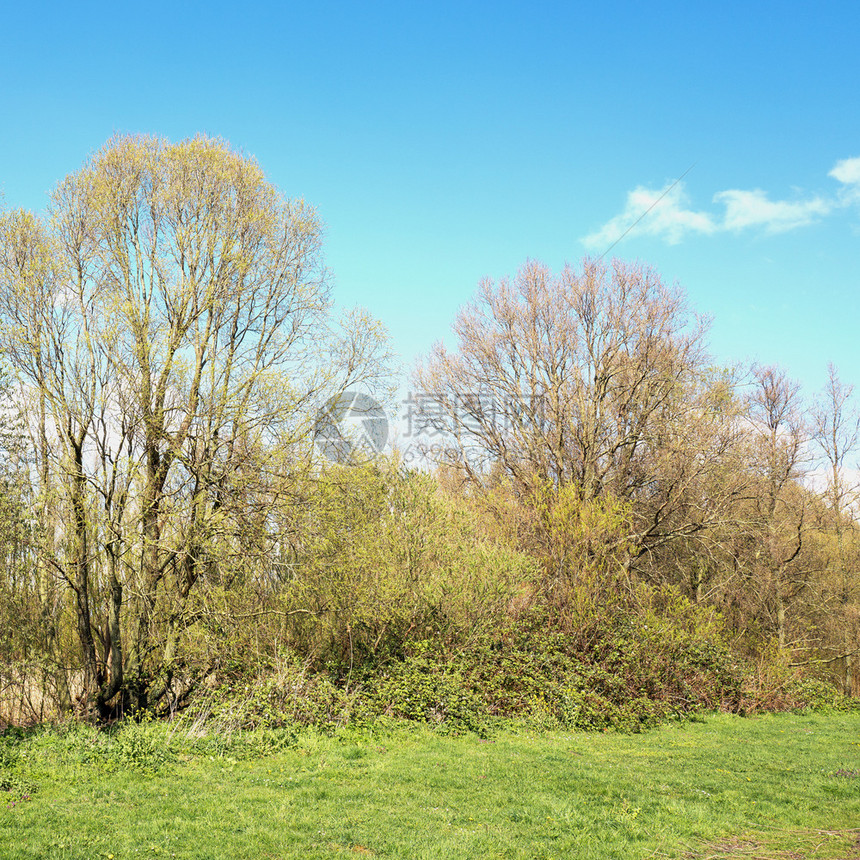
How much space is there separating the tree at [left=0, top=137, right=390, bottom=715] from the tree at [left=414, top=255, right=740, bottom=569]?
335 inches

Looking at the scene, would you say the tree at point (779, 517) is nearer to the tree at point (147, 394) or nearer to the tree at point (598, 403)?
the tree at point (598, 403)

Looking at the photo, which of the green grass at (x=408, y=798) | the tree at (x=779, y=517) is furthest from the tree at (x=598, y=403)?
the green grass at (x=408, y=798)

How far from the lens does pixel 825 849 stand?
627 cm

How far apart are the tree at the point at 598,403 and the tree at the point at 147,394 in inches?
335

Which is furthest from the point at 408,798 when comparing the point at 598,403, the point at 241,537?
the point at 598,403

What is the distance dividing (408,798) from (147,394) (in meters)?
8.44

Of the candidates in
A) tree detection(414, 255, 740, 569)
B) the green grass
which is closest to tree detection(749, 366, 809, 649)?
tree detection(414, 255, 740, 569)

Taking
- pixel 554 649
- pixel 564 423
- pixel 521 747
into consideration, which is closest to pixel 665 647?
pixel 554 649

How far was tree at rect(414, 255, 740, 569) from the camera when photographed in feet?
67.0

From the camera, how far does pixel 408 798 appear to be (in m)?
7.94

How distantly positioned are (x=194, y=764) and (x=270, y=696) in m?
2.67

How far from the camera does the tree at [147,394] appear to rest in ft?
40.3

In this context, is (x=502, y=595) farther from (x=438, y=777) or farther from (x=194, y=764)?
(x=194, y=764)

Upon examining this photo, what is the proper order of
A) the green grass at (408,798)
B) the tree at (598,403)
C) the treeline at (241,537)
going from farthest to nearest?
the tree at (598,403) < the treeline at (241,537) < the green grass at (408,798)
